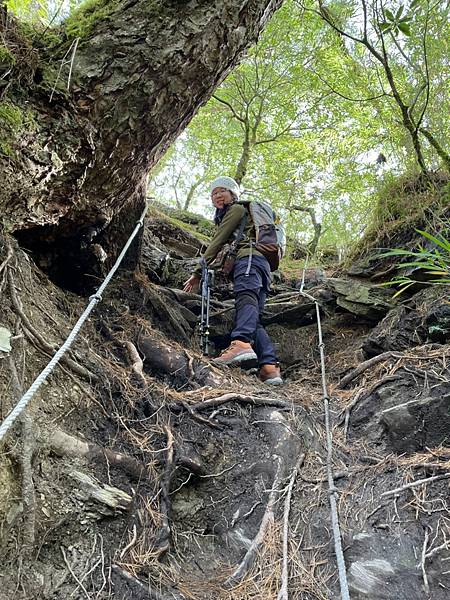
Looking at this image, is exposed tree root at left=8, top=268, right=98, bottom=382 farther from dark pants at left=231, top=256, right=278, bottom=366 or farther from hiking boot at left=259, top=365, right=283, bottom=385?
hiking boot at left=259, top=365, right=283, bottom=385

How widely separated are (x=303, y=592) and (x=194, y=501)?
2.51ft

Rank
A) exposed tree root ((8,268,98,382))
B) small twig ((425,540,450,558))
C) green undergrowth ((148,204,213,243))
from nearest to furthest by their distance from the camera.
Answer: small twig ((425,540,450,558)) < exposed tree root ((8,268,98,382)) < green undergrowth ((148,204,213,243))

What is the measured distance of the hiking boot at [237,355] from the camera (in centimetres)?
406

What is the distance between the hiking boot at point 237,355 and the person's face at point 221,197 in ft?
6.31

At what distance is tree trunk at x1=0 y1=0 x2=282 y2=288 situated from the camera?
2424 mm

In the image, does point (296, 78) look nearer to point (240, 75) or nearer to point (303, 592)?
point (240, 75)

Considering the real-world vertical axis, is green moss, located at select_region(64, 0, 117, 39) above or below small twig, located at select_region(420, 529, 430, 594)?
above

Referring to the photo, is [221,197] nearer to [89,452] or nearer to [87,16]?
[87,16]

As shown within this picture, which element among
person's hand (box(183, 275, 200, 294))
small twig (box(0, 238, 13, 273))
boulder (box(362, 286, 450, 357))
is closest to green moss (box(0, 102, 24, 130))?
small twig (box(0, 238, 13, 273))

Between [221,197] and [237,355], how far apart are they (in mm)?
2127

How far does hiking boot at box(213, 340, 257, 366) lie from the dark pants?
110 mm

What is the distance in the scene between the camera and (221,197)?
528 centimetres

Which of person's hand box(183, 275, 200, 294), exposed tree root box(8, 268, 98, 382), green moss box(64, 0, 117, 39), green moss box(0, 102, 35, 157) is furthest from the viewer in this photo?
person's hand box(183, 275, 200, 294)

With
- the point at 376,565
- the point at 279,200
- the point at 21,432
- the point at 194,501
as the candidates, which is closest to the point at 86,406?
the point at 21,432
